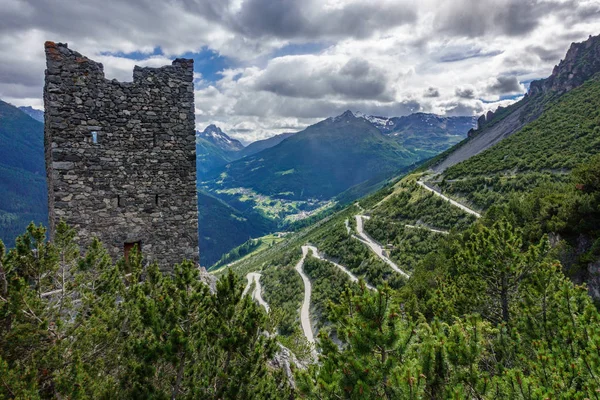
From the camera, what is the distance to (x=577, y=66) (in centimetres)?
11631

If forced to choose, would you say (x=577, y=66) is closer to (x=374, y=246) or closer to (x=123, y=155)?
(x=374, y=246)

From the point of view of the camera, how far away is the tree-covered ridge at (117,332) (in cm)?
559

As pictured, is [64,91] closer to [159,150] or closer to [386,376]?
[159,150]

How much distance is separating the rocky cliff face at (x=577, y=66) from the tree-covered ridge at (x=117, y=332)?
142693mm

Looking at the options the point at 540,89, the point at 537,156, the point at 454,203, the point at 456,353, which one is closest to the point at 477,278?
the point at 456,353

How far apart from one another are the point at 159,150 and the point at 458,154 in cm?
13847

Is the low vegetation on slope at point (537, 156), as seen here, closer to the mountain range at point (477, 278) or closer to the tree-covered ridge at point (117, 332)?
the mountain range at point (477, 278)

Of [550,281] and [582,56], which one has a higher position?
[582,56]

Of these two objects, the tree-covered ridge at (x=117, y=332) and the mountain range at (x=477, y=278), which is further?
the mountain range at (x=477, y=278)

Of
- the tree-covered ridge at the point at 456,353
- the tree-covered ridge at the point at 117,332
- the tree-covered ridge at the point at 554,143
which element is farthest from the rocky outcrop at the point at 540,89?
the tree-covered ridge at the point at 117,332

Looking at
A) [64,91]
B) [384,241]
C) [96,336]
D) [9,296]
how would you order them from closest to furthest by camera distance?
1. [9,296]
2. [96,336]
3. [64,91]
4. [384,241]

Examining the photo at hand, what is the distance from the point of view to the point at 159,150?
36.1ft

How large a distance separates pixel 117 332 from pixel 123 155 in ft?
19.1

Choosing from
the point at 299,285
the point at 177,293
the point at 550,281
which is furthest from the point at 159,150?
the point at 299,285
